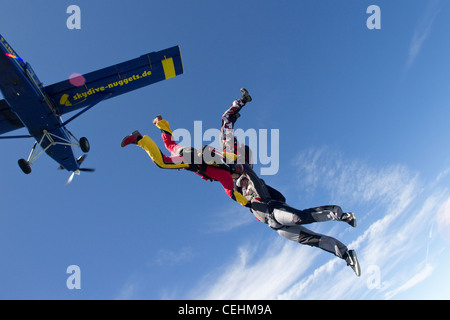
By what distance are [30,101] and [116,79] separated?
3.37m

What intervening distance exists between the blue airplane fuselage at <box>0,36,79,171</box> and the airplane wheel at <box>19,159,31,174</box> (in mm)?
982

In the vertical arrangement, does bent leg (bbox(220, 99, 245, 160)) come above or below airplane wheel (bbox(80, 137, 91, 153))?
below

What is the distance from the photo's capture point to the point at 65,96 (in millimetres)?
12289

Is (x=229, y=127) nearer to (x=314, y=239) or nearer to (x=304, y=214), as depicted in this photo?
(x=304, y=214)

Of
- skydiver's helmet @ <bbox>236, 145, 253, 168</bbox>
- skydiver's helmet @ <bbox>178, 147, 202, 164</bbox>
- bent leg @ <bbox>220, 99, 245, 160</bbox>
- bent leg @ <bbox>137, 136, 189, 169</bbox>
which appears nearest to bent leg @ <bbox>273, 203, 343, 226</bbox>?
skydiver's helmet @ <bbox>236, 145, 253, 168</bbox>

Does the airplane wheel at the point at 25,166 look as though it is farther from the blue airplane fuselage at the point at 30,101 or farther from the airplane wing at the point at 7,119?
the airplane wing at the point at 7,119

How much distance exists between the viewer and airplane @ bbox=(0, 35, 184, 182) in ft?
34.4

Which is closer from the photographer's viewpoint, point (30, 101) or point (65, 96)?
point (30, 101)

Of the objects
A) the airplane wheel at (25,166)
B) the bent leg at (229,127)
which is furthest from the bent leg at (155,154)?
the airplane wheel at (25,166)

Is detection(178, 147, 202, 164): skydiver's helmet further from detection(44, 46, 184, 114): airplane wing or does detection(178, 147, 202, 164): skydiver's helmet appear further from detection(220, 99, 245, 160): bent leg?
detection(44, 46, 184, 114): airplane wing

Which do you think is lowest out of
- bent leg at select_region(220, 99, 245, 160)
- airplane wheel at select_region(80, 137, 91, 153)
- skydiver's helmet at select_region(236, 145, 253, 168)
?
skydiver's helmet at select_region(236, 145, 253, 168)

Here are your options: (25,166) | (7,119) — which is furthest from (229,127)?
(7,119)
